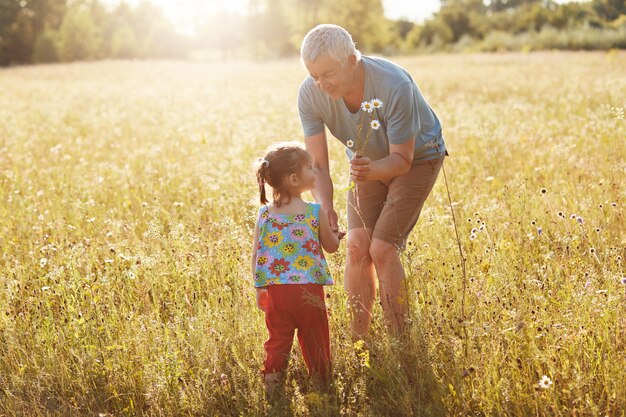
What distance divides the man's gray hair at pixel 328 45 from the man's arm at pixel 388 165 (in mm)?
567

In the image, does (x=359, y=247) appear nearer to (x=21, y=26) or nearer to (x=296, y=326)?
(x=296, y=326)

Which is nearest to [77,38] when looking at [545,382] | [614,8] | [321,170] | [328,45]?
[614,8]

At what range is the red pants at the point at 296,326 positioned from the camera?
12.4ft

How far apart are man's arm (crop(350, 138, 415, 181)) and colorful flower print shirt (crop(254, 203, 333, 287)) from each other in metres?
0.32

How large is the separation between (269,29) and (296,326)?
3229 inches

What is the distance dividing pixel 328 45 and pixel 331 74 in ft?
0.56

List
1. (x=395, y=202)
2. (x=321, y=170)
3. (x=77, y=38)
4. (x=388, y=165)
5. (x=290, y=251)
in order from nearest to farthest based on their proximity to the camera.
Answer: (x=290, y=251) → (x=388, y=165) → (x=395, y=202) → (x=321, y=170) → (x=77, y=38)

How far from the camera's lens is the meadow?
3.50m

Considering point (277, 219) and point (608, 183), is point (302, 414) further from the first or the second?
point (608, 183)

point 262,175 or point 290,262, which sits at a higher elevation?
point 262,175

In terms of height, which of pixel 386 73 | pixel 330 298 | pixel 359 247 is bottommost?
pixel 330 298

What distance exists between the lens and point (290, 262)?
149 inches

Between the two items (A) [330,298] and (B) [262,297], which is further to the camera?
(A) [330,298]

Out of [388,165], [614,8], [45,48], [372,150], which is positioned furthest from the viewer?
[45,48]
